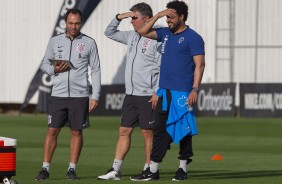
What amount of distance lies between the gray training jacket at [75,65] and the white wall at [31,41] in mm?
27468

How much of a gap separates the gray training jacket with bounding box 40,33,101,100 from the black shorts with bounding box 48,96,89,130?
78mm

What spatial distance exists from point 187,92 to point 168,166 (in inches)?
122

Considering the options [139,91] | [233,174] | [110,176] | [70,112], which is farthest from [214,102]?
[110,176]

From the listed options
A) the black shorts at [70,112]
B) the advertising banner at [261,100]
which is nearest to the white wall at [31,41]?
the advertising banner at [261,100]

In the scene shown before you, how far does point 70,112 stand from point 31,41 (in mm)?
29192

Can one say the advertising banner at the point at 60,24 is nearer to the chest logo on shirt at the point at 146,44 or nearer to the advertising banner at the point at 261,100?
the advertising banner at the point at 261,100

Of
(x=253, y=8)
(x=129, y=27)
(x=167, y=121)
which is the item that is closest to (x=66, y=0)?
(x=129, y=27)

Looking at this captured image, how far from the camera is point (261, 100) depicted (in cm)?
3562

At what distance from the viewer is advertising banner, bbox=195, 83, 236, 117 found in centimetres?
3628

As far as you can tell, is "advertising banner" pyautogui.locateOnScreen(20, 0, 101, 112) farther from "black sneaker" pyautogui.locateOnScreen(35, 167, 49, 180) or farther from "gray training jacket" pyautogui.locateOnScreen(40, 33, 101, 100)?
"black sneaker" pyautogui.locateOnScreen(35, 167, 49, 180)

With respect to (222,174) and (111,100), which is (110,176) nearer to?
(222,174)

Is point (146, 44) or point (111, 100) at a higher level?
point (146, 44)

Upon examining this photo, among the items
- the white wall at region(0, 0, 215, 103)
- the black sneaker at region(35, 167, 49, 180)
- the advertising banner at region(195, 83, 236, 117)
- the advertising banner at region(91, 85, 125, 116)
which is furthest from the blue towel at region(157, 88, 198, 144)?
the white wall at region(0, 0, 215, 103)

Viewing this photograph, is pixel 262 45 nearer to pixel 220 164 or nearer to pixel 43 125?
pixel 43 125
